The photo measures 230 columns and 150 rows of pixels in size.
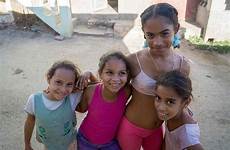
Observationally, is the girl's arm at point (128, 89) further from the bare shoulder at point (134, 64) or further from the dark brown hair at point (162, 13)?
the dark brown hair at point (162, 13)

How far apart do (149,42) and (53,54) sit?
404 cm

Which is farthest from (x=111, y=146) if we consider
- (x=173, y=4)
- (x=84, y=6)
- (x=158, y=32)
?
(x=173, y=4)

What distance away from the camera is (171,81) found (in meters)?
1.48

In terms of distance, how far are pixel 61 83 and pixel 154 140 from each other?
769 millimetres

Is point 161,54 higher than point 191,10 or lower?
higher

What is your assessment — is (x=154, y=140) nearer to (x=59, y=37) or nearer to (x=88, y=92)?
(x=88, y=92)

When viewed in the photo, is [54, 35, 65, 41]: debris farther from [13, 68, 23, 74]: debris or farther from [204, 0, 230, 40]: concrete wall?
[204, 0, 230, 40]: concrete wall

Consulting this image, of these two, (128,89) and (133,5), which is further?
(133,5)

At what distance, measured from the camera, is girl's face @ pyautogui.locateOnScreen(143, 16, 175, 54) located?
1528 millimetres

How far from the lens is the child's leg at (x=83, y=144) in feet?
5.92

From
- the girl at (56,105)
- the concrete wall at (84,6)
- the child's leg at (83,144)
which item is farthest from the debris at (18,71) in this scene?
the child's leg at (83,144)

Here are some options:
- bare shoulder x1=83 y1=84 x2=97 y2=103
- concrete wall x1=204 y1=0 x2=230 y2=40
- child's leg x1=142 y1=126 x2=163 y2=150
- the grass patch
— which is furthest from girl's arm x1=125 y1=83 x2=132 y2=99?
concrete wall x1=204 y1=0 x2=230 y2=40

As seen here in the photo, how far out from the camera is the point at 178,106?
1.52 meters

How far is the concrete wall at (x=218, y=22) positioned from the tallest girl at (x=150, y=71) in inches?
186
